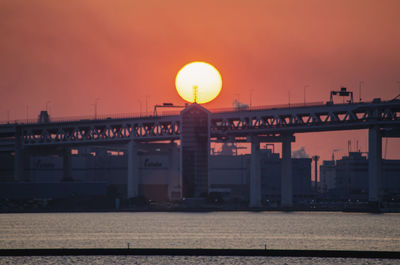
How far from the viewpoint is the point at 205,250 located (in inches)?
1308

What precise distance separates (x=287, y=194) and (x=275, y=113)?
1955 cm

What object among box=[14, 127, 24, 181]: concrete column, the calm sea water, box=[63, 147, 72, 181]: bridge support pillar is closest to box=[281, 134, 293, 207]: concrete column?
box=[63, 147, 72, 181]: bridge support pillar

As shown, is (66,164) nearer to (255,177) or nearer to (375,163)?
(255,177)

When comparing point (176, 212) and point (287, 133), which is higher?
point (287, 133)

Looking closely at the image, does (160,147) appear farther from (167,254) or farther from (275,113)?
(167,254)

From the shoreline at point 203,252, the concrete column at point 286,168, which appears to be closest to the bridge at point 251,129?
the concrete column at point 286,168

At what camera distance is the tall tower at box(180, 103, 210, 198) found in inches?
5950

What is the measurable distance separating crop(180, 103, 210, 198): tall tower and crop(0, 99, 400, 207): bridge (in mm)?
2191


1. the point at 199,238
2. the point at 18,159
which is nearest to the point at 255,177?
the point at 18,159

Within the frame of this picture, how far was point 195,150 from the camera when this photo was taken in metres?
152

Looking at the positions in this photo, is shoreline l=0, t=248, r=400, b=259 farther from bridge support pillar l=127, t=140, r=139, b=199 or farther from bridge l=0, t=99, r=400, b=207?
bridge support pillar l=127, t=140, r=139, b=199

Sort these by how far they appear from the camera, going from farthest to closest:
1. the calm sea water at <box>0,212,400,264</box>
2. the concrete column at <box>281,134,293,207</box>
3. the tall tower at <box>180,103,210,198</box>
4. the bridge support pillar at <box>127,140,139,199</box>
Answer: the bridge support pillar at <box>127,140,139,199</box>
the tall tower at <box>180,103,210,198</box>
the concrete column at <box>281,134,293,207</box>
the calm sea water at <box>0,212,400,264</box>

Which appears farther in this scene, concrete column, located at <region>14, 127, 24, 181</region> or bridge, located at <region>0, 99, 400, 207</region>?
concrete column, located at <region>14, 127, 24, 181</region>

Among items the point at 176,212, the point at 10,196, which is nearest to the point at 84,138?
the point at 10,196
